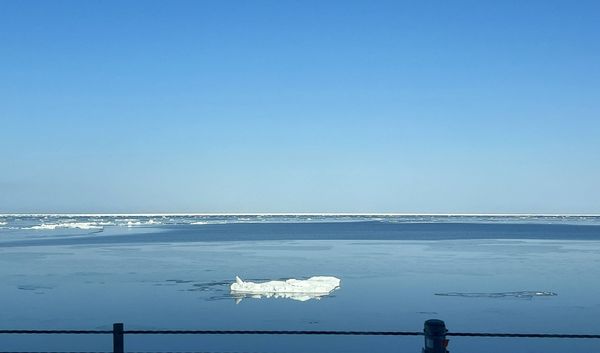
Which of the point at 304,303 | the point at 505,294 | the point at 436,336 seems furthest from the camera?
the point at 505,294

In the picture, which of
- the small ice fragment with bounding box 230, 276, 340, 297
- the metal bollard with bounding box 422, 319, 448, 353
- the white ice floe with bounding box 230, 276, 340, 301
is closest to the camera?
the metal bollard with bounding box 422, 319, 448, 353

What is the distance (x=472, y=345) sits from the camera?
16.5 m

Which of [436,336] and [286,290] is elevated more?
[436,336]

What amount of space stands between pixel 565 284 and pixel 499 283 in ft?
8.28

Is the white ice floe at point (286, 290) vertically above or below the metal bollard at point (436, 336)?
below

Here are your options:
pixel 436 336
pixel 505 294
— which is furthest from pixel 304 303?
pixel 436 336

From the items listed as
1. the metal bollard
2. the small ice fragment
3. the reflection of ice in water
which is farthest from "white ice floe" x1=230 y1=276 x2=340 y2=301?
the metal bollard

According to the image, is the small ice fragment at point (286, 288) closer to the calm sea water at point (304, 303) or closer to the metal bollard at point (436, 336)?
the calm sea water at point (304, 303)

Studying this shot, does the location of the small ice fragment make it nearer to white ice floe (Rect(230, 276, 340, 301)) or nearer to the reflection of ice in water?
white ice floe (Rect(230, 276, 340, 301))

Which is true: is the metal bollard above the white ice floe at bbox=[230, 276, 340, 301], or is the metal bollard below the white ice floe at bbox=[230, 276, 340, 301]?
above

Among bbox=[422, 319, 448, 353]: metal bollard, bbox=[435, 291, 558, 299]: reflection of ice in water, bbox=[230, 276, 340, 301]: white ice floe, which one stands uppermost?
bbox=[422, 319, 448, 353]: metal bollard

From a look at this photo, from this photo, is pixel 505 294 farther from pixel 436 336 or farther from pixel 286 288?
pixel 436 336

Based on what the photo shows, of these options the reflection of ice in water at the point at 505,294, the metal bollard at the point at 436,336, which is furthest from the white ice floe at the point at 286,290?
the metal bollard at the point at 436,336

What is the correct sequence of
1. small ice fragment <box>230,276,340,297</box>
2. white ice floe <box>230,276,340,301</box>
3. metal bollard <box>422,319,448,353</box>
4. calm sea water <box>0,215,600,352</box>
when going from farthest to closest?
1. small ice fragment <box>230,276,340,297</box>
2. white ice floe <box>230,276,340,301</box>
3. calm sea water <box>0,215,600,352</box>
4. metal bollard <box>422,319,448,353</box>
